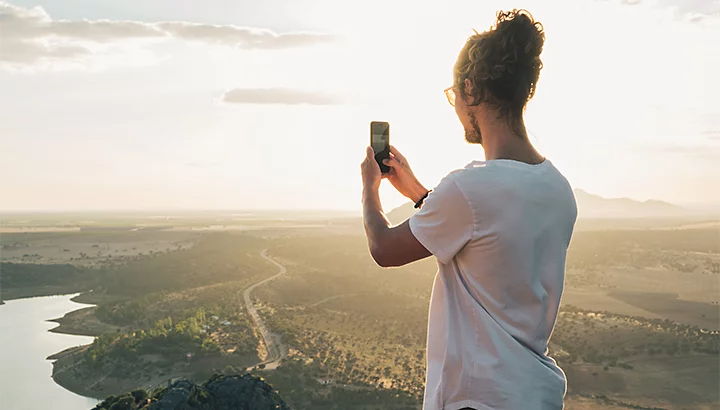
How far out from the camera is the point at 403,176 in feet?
6.17

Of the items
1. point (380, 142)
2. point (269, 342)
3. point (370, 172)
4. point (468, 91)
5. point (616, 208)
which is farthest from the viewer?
point (616, 208)

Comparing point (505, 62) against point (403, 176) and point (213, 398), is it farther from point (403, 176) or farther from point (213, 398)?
point (213, 398)

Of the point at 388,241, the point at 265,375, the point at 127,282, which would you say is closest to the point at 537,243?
the point at 388,241

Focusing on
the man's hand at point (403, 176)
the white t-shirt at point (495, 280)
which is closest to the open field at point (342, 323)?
the man's hand at point (403, 176)

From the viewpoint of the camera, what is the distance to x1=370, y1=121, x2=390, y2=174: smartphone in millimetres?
1842

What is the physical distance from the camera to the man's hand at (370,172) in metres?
1.73

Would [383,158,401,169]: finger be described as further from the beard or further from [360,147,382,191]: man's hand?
the beard

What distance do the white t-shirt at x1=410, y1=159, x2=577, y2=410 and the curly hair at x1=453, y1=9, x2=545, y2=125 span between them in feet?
0.58

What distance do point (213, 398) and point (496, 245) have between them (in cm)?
1174

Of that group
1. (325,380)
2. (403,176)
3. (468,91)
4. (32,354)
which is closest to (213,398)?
(325,380)

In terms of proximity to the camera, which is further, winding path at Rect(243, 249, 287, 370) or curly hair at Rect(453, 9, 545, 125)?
winding path at Rect(243, 249, 287, 370)

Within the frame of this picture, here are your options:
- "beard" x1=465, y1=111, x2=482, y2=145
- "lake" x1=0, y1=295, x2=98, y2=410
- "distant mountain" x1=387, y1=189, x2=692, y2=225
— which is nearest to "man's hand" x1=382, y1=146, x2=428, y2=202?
"beard" x1=465, y1=111, x2=482, y2=145

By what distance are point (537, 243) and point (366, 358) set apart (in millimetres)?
23392

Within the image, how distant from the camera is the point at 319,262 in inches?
2194
